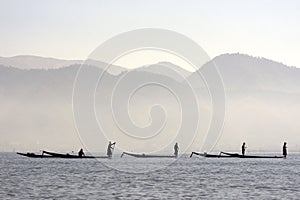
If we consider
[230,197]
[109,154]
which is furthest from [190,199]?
[109,154]

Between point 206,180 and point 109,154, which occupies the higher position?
point 109,154

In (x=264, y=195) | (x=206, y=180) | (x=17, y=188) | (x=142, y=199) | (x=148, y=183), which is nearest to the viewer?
(x=142, y=199)

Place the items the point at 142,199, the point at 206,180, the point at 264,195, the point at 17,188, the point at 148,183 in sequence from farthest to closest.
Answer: the point at 206,180 < the point at 148,183 < the point at 17,188 < the point at 264,195 < the point at 142,199

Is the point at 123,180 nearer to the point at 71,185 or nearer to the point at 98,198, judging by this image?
the point at 71,185

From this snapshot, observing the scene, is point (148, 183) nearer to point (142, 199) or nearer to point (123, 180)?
point (123, 180)

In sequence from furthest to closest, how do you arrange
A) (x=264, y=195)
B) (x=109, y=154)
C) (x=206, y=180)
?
(x=109, y=154) < (x=206, y=180) < (x=264, y=195)

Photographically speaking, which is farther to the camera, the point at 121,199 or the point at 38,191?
the point at 38,191

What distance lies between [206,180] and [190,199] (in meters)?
20.7

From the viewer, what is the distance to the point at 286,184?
6788cm

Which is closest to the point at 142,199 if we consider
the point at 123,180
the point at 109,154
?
the point at 123,180

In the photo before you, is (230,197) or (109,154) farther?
(109,154)

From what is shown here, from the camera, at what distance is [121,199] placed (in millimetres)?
51062

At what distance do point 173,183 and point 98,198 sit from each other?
16.4m

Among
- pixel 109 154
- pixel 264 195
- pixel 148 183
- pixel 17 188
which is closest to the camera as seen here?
pixel 264 195
